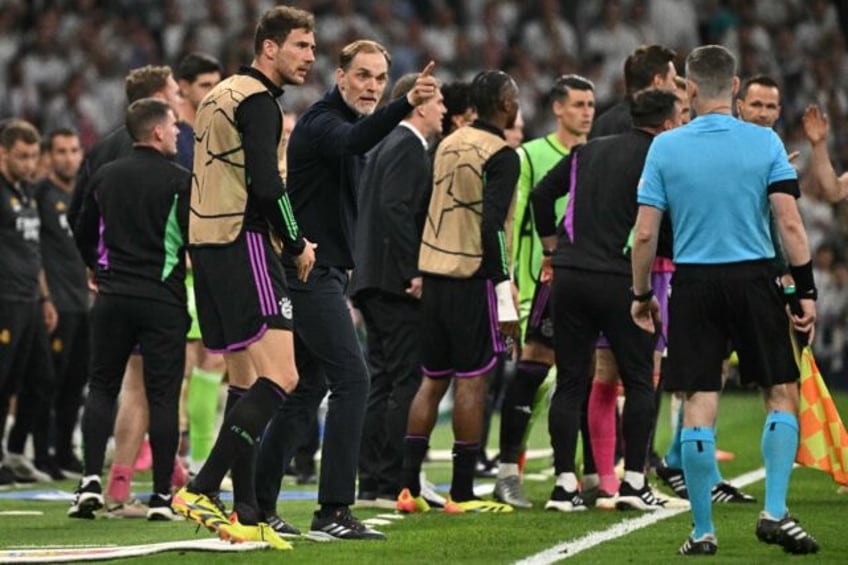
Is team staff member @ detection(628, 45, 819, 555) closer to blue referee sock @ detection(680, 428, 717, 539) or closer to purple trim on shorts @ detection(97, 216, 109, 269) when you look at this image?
blue referee sock @ detection(680, 428, 717, 539)

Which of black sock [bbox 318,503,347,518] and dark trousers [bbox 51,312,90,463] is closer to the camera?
black sock [bbox 318,503,347,518]

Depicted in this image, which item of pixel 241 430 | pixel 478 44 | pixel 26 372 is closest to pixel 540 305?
pixel 241 430

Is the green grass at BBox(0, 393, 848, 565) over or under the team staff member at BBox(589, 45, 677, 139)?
under

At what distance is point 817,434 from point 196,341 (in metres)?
4.69

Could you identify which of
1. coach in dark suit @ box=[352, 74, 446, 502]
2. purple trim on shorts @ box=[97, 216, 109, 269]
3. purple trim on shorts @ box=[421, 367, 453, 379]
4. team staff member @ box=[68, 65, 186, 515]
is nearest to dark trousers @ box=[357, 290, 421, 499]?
coach in dark suit @ box=[352, 74, 446, 502]

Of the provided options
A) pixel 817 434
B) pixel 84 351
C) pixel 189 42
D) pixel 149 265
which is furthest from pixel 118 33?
pixel 817 434

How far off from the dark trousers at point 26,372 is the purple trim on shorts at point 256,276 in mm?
5262

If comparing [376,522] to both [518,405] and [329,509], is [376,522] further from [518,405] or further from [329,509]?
[518,405]

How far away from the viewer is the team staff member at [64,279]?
46.5 ft

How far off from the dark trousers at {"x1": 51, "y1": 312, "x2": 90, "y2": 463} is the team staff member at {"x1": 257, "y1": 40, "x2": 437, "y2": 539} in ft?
16.2

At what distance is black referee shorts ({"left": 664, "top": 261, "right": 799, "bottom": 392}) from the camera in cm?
845

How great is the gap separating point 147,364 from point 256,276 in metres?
2.45

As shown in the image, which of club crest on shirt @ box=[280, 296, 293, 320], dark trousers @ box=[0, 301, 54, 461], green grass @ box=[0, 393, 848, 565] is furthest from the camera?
dark trousers @ box=[0, 301, 54, 461]

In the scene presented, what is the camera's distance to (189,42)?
24625mm
